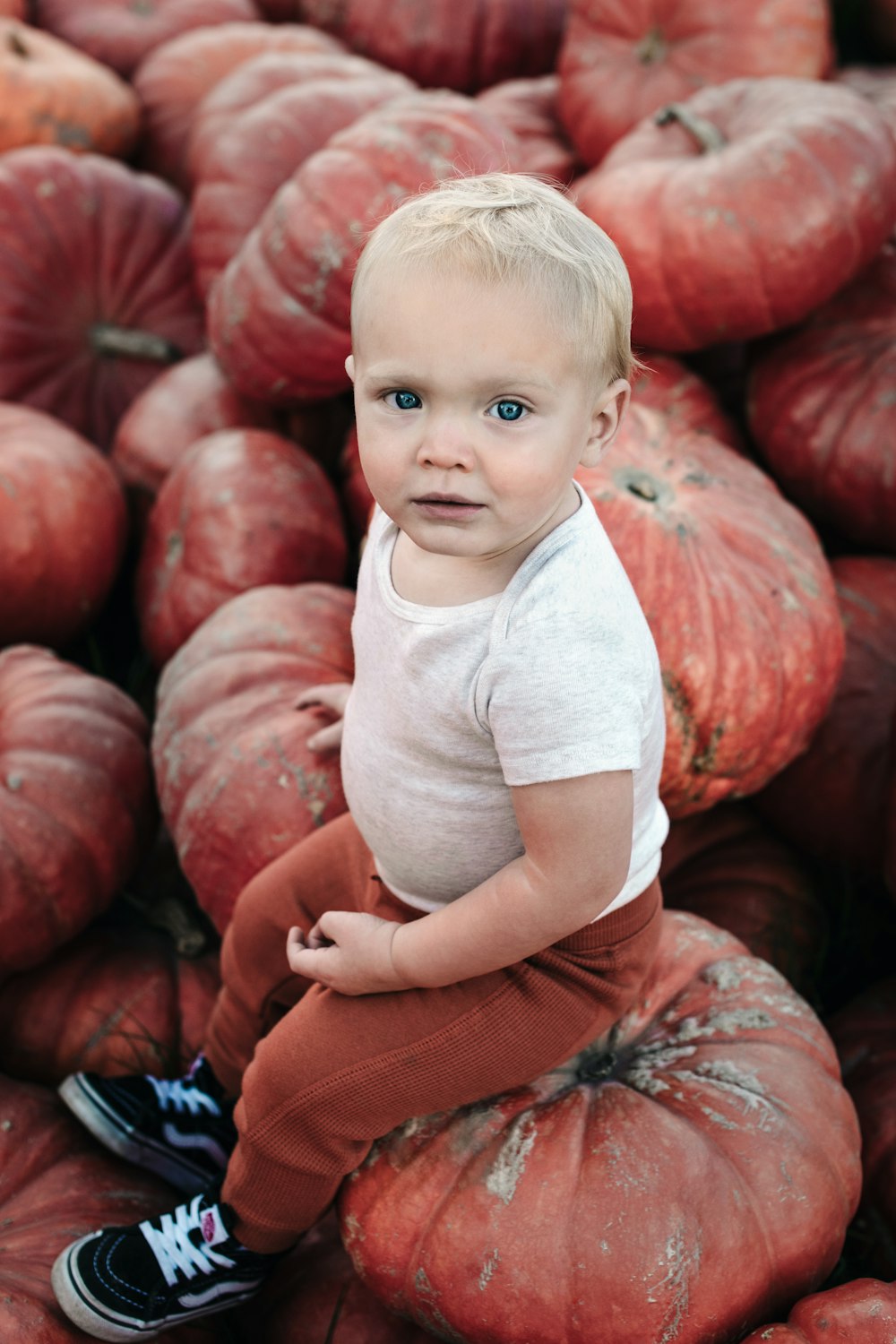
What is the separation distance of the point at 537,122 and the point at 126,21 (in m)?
1.65

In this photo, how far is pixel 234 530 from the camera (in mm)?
2297

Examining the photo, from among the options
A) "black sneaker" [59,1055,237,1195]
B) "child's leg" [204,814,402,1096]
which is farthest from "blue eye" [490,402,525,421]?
"black sneaker" [59,1055,237,1195]

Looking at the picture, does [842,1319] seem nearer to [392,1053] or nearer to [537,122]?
[392,1053]

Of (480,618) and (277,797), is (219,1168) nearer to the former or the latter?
(277,797)

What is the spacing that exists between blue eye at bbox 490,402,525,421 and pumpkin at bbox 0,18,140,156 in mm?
2822

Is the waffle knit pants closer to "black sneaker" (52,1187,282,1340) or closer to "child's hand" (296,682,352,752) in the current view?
"black sneaker" (52,1187,282,1340)

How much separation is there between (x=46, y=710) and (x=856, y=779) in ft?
4.71

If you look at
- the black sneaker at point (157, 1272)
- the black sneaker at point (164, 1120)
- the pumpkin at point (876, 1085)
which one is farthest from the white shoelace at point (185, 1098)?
the pumpkin at point (876, 1085)

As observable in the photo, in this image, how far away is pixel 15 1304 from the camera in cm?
137

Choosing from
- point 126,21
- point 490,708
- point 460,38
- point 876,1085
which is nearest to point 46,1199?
point 490,708

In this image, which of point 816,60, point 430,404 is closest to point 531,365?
point 430,404

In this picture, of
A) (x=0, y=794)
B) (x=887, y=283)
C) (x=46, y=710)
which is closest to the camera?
(x=0, y=794)

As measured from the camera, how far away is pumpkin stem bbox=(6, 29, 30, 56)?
3346 millimetres

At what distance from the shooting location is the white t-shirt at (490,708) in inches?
42.3
